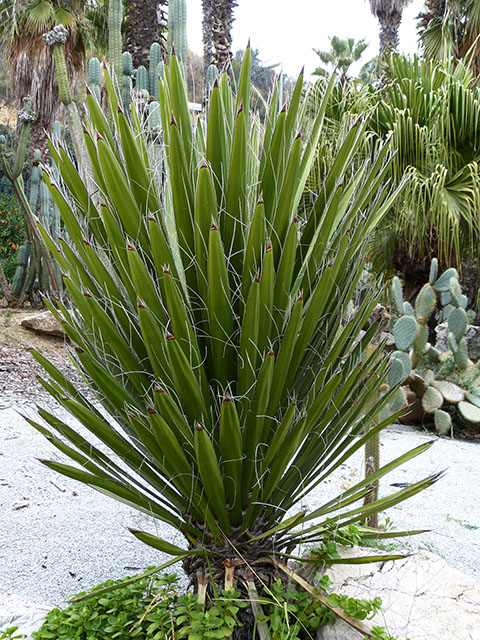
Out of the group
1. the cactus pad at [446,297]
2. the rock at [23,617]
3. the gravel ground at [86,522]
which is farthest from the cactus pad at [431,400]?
the rock at [23,617]

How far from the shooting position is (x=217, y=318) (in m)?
1.41

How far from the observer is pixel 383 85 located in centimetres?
695

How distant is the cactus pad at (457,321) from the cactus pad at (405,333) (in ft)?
2.47

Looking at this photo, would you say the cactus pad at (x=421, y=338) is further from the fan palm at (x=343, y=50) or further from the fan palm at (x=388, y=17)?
the fan palm at (x=343, y=50)

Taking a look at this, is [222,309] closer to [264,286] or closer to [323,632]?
[264,286]

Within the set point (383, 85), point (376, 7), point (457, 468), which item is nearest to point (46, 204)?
point (383, 85)

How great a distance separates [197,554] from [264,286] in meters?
0.78

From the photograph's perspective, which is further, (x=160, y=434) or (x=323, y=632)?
(x=323, y=632)

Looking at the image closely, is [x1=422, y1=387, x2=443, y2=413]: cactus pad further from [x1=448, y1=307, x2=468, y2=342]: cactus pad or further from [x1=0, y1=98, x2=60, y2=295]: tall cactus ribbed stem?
[x1=0, y1=98, x2=60, y2=295]: tall cactus ribbed stem

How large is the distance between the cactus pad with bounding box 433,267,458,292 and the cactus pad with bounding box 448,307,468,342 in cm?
38

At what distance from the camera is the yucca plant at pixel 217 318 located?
4.46 feet

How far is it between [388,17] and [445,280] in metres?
11.9

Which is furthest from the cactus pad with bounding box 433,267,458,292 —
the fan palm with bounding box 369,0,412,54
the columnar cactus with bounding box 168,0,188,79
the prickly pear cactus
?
the fan palm with bounding box 369,0,412,54

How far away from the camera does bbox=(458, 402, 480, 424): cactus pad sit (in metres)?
4.99
